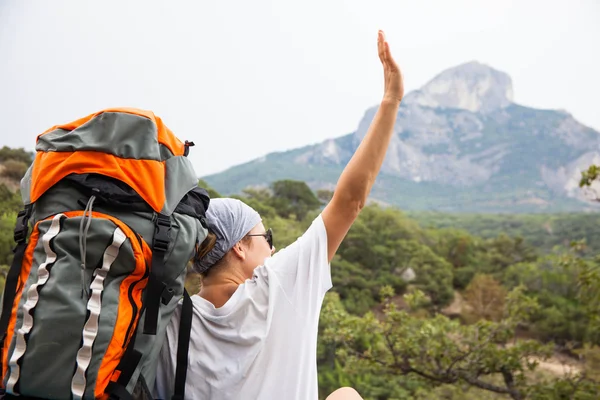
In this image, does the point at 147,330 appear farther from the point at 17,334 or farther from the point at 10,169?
the point at 10,169

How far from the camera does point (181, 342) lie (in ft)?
3.53

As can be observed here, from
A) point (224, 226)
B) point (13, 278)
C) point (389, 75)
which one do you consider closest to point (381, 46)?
point (389, 75)

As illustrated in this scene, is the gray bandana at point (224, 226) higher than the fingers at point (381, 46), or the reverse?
the fingers at point (381, 46)

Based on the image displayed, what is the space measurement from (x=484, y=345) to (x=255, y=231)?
16.6 ft

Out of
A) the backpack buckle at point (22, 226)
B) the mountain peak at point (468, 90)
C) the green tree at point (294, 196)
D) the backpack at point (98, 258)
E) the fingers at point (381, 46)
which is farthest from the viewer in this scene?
the mountain peak at point (468, 90)

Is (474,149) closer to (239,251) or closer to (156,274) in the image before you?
(239,251)

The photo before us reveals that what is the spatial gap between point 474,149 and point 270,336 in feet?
238

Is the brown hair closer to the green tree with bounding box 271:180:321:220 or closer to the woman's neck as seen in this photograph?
the woman's neck

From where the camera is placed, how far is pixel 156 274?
0.94 meters

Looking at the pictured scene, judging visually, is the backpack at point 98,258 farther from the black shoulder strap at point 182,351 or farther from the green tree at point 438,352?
the green tree at point 438,352

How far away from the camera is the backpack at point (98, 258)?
87cm

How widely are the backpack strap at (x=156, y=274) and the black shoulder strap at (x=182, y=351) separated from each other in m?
0.12

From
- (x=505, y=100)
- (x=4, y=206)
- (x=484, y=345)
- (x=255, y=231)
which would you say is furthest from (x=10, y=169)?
(x=505, y=100)

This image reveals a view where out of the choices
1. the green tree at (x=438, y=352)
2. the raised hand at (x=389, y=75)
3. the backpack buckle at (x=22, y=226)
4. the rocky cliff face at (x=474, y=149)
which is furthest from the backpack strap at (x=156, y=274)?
the rocky cliff face at (x=474, y=149)
